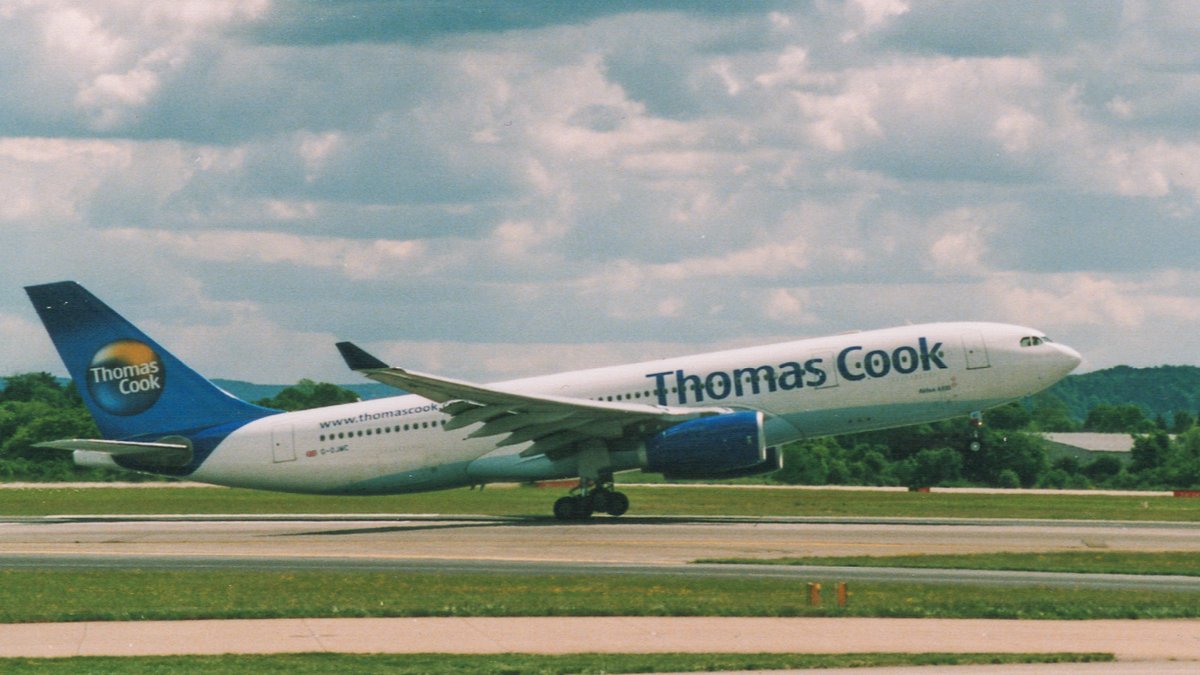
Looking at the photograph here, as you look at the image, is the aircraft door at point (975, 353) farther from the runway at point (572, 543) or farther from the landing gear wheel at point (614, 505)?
the landing gear wheel at point (614, 505)

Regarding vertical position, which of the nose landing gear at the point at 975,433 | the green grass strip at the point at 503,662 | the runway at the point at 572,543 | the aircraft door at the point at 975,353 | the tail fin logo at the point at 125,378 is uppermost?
the tail fin logo at the point at 125,378

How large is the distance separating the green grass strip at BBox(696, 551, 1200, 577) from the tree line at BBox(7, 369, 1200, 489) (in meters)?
28.7

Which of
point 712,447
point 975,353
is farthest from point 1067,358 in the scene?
point 712,447

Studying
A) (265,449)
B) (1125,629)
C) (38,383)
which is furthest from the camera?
(38,383)

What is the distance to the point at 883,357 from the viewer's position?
41656 mm

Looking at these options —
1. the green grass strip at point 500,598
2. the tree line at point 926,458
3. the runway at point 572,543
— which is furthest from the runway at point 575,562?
the tree line at point 926,458

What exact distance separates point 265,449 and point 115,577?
56.2 feet

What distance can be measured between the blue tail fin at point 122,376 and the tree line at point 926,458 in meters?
30.7

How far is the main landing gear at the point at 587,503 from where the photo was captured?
4294 cm

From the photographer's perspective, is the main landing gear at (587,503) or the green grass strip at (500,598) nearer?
the green grass strip at (500,598)

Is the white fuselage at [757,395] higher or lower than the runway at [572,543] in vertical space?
higher

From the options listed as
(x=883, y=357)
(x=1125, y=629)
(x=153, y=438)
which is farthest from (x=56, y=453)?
(x=1125, y=629)

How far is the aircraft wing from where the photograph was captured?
39.5 m

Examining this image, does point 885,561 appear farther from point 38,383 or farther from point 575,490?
point 38,383
